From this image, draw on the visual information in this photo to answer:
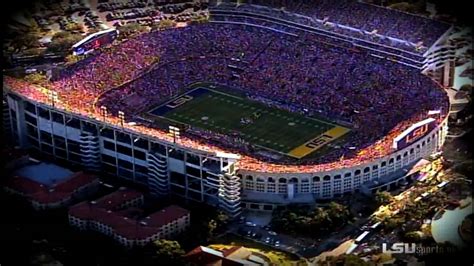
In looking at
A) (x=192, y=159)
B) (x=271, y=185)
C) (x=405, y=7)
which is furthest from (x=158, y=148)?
(x=405, y=7)

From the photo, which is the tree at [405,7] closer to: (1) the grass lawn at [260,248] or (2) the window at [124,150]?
(2) the window at [124,150]

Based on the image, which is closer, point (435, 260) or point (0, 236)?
point (435, 260)

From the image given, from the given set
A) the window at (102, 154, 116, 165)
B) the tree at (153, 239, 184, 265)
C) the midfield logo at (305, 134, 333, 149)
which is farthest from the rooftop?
the midfield logo at (305, 134, 333, 149)

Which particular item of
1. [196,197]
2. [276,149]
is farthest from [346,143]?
[196,197]

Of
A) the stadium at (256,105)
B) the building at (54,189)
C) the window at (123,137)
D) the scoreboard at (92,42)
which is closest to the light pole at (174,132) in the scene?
the stadium at (256,105)

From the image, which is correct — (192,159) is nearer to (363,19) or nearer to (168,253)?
(168,253)

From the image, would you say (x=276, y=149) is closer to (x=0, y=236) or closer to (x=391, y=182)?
(x=391, y=182)

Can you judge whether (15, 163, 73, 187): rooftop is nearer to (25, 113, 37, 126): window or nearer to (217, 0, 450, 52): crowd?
(25, 113, 37, 126): window
